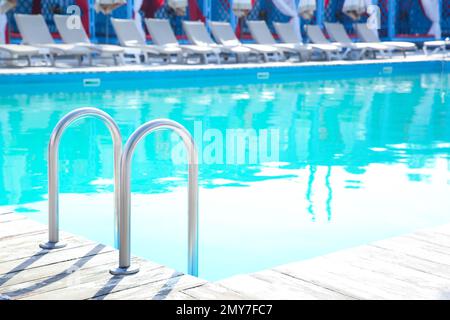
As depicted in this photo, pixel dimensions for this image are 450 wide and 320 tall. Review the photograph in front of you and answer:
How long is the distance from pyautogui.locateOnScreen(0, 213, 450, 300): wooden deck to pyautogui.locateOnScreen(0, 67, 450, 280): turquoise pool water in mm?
1102

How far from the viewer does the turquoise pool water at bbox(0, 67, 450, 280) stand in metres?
4.48

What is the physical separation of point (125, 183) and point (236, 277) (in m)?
0.54

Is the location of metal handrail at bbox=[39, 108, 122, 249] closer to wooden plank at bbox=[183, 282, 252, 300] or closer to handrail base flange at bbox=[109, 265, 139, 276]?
handrail base flange at bbox=[109, 265, 139, 276]

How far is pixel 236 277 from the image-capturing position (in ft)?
8.96

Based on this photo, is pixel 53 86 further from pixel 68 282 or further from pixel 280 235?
pixel 68 282

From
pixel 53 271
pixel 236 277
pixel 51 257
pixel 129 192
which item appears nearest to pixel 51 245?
pixel 51 257

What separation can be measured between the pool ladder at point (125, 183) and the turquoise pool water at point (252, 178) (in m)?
1.11

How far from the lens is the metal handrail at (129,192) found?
2.53m

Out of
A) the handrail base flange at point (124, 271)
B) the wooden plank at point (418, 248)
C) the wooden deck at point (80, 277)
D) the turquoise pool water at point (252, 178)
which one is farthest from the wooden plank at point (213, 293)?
the turquoise pool water at point (252, 178)

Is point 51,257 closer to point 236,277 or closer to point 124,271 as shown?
point 124,271

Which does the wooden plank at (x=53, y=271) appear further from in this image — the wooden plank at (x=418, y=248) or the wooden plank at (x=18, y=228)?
the wooden plank at (x=418, y=248)

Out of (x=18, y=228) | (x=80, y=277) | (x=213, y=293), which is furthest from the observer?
(x=18, y=228)

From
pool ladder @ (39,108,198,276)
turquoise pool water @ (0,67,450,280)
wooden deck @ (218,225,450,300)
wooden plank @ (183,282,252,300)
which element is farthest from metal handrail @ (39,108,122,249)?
turquoise pool water @ (0,67,450,280)
